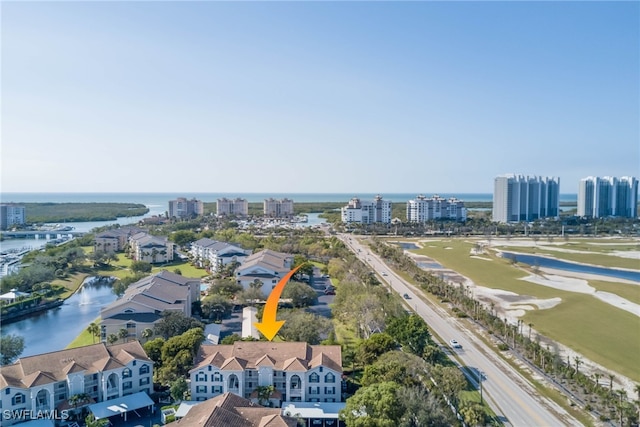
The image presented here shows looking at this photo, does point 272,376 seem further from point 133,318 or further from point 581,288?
point 581,288

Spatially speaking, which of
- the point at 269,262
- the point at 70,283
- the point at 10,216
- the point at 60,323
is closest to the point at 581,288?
the point at 269,262

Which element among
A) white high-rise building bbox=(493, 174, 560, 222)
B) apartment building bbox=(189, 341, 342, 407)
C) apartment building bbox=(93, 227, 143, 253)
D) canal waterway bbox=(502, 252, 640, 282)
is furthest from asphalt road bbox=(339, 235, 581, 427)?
white high-rise building bbox=(493, 174, 560, 222)

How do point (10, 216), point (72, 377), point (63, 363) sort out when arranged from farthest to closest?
point (10, 216) < point (63, 363) < point (72, 377)

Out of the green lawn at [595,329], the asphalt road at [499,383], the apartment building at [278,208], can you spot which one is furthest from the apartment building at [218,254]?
the apartment building at [278,208]

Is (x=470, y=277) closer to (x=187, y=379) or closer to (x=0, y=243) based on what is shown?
(x=187, y=379)

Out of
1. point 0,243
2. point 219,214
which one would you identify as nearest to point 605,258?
point 219,214

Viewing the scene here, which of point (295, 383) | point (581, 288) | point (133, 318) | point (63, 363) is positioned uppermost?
point (63, 363)

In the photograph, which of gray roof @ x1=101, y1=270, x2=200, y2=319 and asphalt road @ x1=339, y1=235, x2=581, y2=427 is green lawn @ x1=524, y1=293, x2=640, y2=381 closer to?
asphalt road @ x1=339, y1=235, x2=581, y2=427
